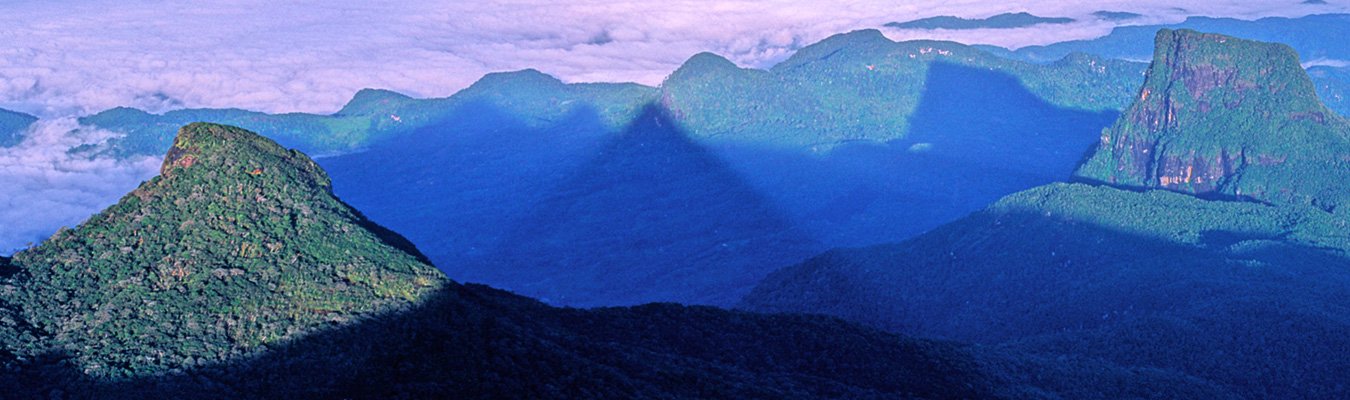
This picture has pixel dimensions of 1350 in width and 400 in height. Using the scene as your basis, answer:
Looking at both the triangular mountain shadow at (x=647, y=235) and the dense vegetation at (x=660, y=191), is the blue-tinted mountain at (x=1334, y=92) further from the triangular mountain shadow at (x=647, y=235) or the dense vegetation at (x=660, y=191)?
the triangular mountain shadow at (x=647, y=235)

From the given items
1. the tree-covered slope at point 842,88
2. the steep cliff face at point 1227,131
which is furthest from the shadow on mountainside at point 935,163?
the steep cliff face at point 1227,131

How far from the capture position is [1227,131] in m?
109

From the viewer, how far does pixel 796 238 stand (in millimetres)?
104438

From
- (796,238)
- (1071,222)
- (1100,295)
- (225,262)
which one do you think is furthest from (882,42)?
(225,262)

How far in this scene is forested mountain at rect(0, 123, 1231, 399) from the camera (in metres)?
24.3

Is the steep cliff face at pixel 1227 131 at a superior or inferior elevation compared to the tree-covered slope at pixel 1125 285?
superior

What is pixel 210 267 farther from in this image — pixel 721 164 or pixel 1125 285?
pixel 721 164

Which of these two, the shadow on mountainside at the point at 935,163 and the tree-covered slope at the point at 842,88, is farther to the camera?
the tree-covered slope at the point at 842,88

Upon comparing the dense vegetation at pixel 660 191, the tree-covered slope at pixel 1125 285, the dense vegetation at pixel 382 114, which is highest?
the dense vegetation at pixel 382 114

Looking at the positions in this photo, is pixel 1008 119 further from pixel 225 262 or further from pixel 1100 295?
pixel 225 262

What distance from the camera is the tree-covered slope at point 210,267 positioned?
24922mm

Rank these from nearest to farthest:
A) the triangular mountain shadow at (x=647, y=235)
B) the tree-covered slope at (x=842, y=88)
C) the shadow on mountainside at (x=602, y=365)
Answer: the shadow on mountainside at (x=602, y=365), the triangular mountain shadow at (x=647, y=235), the tree-covered slope at (x=842, y=88)

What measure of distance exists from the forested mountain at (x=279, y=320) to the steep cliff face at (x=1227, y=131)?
260 feet

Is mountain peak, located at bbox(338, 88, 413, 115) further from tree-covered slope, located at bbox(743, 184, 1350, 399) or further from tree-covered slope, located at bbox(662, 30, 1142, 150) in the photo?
tree-covered slope, located at bbox(743, 184, 1350, 399)
